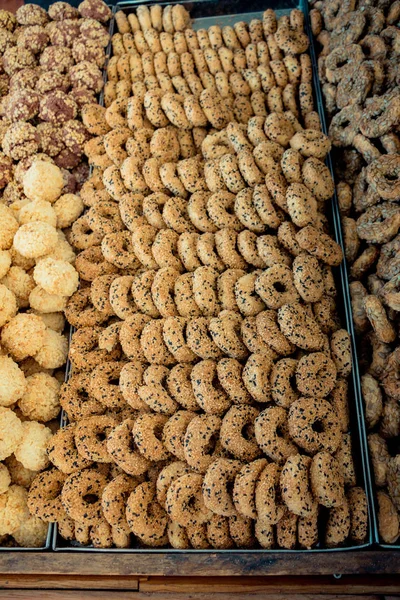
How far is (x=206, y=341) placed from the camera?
208 cm

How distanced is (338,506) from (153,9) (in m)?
3.34

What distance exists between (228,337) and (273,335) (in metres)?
0.18

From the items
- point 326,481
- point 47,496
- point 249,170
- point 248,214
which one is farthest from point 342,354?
point 47,496

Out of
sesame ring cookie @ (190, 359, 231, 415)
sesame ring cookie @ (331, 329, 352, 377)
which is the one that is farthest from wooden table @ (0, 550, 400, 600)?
sesame ring cookie @ (331, 329, 352, 377)

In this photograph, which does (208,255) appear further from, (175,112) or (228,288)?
(175,112)

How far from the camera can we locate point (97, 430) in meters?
2.14

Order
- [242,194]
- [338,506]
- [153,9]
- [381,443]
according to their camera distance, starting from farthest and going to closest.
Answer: [153,9]
[242,194]
[381,443]
[338,506]

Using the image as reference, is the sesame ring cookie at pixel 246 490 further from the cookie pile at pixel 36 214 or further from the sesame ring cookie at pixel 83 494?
the cookie pile at pixel 36 214

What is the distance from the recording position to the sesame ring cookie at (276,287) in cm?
212

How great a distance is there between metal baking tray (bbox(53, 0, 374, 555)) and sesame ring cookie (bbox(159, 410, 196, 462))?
37cm

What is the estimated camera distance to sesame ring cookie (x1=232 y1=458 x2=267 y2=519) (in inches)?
69.2

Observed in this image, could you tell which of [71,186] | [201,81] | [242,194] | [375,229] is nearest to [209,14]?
[201,81]

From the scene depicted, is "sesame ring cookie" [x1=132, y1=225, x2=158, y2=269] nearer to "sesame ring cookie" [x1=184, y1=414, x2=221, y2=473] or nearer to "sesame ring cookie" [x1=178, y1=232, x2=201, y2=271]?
"sesame ring cookie" [x1=178, y1=232, x2=201, y2=271]

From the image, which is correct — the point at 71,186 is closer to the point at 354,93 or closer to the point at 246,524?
the point at 354,93
